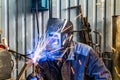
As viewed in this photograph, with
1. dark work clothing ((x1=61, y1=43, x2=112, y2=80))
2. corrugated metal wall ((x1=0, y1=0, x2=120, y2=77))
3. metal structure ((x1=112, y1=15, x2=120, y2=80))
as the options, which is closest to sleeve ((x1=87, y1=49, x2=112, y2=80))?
dark work clothing ((x1=61, y1=43, x2=112, y2=80))

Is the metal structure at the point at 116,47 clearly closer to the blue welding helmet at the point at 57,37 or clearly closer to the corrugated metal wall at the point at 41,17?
the corrugated metal wall at the point at 41,17

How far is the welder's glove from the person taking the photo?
2.08 m

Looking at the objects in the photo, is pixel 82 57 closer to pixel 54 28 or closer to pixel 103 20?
pixel 54 28

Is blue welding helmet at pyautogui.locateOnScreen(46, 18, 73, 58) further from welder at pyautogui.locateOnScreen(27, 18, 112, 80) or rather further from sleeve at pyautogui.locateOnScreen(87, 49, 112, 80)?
sleeve at pyautogui.locateOnScreen(87, 49, 112, 80)

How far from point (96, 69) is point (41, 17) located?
978mm

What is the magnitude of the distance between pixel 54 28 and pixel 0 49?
1.71 feet

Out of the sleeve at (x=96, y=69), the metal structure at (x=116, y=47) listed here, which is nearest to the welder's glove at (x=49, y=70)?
the sleeve at (x=96, y=69)

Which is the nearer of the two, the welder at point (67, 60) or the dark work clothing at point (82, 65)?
the welder at point (67, 60)

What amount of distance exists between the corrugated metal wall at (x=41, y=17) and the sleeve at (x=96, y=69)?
2.20 feet

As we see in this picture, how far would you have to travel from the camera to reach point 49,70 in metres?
2.09

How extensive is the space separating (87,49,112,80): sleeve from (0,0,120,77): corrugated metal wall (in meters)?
0.67

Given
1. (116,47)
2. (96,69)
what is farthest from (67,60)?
(116,47)

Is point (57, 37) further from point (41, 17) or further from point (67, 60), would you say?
point (41, 17)

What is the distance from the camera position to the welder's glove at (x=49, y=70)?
208 centimetres
